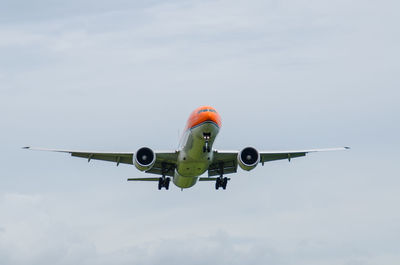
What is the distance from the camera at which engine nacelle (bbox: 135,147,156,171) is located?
5138 cm

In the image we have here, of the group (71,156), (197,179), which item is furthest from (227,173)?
(71,156)

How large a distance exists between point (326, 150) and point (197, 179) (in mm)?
8903

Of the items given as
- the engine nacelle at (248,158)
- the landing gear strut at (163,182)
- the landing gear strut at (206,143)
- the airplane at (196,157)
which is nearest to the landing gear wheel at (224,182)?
the airplane at (196,157)

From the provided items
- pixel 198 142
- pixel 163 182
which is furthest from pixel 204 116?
pixel 163 182

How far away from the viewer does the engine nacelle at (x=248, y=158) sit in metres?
51.4

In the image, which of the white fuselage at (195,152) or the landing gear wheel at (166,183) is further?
the landing gear wheel at (166,183)

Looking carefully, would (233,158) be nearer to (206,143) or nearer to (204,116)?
(206,143)

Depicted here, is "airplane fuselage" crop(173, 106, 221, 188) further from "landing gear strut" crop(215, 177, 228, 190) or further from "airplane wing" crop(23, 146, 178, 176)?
"landing gear strut" crop(215, 177, 228, 190)

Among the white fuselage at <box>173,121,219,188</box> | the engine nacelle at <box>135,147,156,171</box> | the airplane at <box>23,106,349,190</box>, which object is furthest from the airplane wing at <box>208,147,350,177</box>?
the engine nacelle at <box>135,147,156,171</box>

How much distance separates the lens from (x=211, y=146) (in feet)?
166

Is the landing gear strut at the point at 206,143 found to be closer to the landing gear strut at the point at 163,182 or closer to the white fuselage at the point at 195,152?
the white fuselage at the point at 195,152

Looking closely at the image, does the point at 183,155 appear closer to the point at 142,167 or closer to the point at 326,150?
the point at 142,167

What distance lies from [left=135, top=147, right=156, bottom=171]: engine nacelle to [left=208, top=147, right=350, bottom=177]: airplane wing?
13.7ft

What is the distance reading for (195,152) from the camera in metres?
50.4
